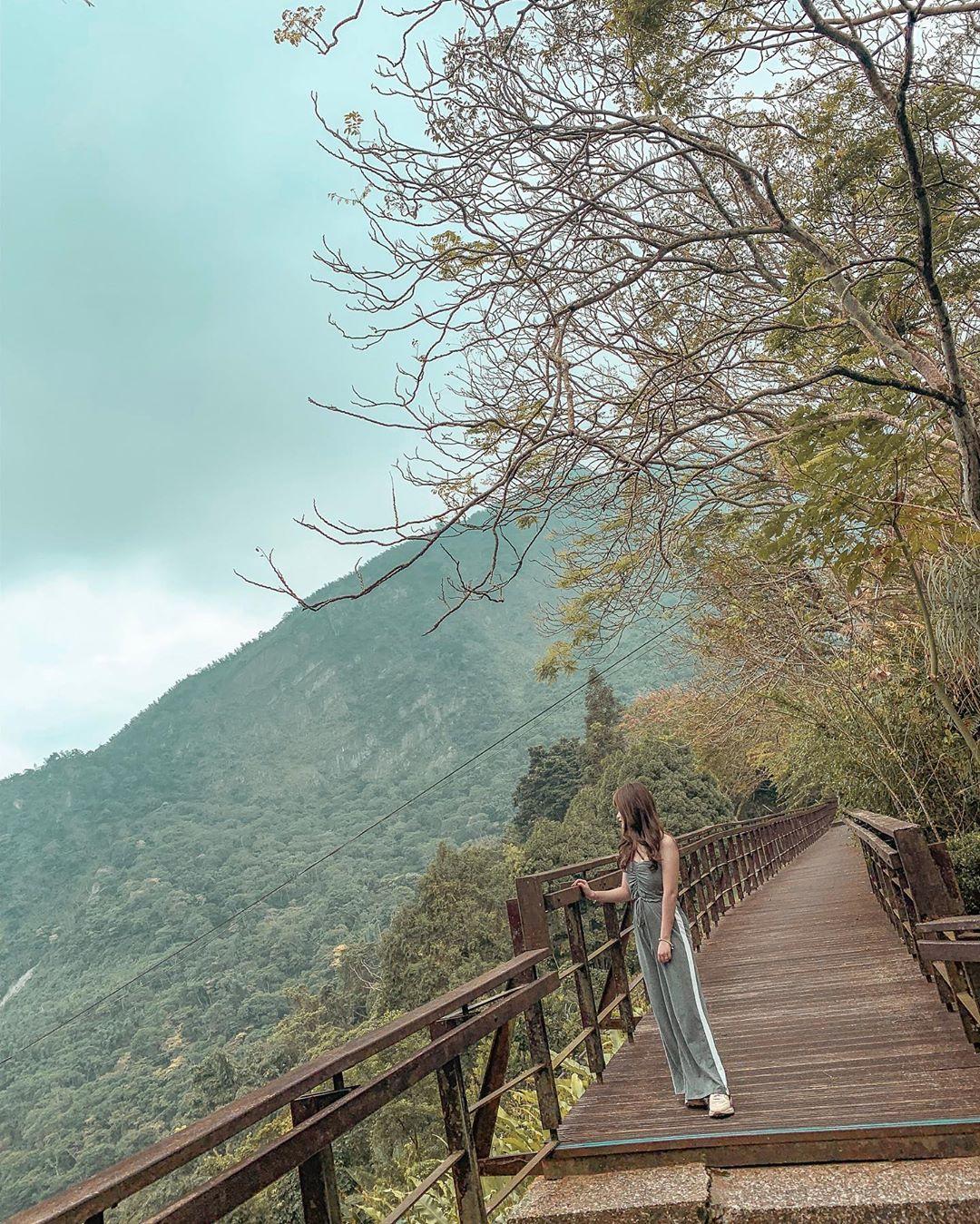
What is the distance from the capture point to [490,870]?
22766mm

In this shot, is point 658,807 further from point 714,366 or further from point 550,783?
point 714,366

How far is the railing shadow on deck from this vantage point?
1.44 metres

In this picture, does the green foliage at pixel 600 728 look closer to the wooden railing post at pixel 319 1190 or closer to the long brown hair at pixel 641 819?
the long brown hair at pixel 641 819

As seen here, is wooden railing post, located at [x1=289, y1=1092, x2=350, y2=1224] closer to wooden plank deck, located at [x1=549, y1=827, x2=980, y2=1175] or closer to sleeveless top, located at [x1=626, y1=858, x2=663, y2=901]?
wooden plank deck, located at [x1=549, y1=827, x2=980, y2=1175]

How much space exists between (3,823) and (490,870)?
10588 centimetres

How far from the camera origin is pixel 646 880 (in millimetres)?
3893

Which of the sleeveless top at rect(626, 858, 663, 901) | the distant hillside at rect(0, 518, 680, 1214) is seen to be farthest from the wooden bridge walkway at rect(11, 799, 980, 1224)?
the distant hillside at rect(0, 518, 680, 1214)

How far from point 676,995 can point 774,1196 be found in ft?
3.60

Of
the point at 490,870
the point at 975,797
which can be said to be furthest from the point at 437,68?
the point at 490,870

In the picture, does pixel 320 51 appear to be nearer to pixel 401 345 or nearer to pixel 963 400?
pixel 401 345

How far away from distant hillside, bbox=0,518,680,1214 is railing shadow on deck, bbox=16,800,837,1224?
27.8m

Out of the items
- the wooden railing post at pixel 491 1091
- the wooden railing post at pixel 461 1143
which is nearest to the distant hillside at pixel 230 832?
the wooden railing post at pixel 491 1091

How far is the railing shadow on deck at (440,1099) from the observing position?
1.44 m

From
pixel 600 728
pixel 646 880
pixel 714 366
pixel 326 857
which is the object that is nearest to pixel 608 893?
pixel 646 880
